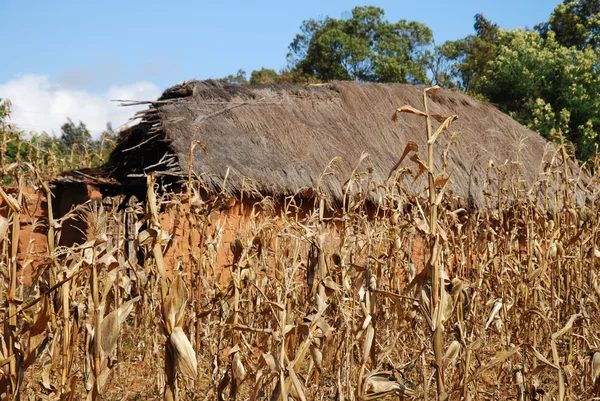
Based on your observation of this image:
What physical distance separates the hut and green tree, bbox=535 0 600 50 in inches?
358

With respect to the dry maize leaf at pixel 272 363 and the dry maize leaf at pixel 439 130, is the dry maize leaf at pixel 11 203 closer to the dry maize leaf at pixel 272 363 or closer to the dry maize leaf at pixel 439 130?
the dry maize leaf at pixel 272 363

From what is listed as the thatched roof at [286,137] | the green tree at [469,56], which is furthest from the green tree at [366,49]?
the thatched roof at [286,137]

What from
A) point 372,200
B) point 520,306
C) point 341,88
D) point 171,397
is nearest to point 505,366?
point 520,306

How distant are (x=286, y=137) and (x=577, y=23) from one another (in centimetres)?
1414

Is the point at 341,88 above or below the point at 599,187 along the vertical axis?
above

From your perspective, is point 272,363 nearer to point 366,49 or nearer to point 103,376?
point 103,376

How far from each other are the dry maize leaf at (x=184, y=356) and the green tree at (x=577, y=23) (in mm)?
19412

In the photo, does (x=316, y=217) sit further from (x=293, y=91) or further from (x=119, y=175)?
(x=293, y=91)

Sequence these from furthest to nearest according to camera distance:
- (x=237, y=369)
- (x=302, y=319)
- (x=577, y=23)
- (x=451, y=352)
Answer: (x=577, y=23), (x=302, y=319), (x=237, y=369), (x=451, y=352)

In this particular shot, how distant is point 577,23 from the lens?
20047 millimetres

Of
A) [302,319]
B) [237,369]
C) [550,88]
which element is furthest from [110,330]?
[550,88]

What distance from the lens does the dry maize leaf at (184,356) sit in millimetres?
1909

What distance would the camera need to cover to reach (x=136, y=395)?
13.5ft

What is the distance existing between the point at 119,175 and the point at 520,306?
20.4ft
